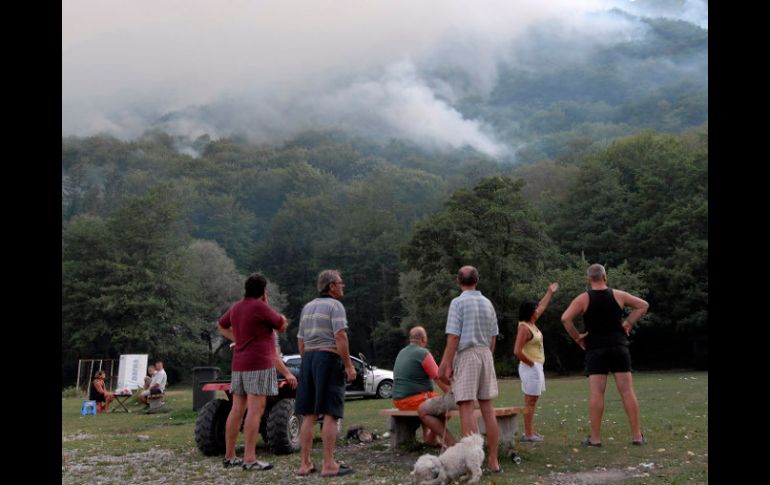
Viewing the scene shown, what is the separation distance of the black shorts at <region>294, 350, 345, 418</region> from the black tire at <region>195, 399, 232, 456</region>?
75.4 inches

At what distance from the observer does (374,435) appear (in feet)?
33.5

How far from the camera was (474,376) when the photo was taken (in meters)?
6.86

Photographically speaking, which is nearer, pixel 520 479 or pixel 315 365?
pixel 520 479

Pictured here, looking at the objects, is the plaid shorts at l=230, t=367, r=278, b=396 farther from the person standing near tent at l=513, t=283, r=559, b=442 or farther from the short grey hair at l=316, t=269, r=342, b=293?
the person standing near tent at l=513, t=283, r=559, b=442

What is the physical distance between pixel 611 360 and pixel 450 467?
272 cm

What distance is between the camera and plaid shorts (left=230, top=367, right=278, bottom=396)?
296 inches

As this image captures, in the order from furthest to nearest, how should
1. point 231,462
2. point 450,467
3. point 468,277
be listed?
1. point 231,462
2. point 468,277
3. point 450,467

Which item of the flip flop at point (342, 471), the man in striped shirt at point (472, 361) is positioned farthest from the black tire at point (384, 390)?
the man in striped shirt at point (472, 361)

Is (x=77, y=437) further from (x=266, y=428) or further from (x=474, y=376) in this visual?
(x=474, y=376)

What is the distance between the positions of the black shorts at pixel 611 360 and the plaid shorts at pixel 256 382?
11.4 feet

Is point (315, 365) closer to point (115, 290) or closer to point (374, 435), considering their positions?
point (374, 435)

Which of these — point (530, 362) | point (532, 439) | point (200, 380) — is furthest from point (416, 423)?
point (200, 380)
